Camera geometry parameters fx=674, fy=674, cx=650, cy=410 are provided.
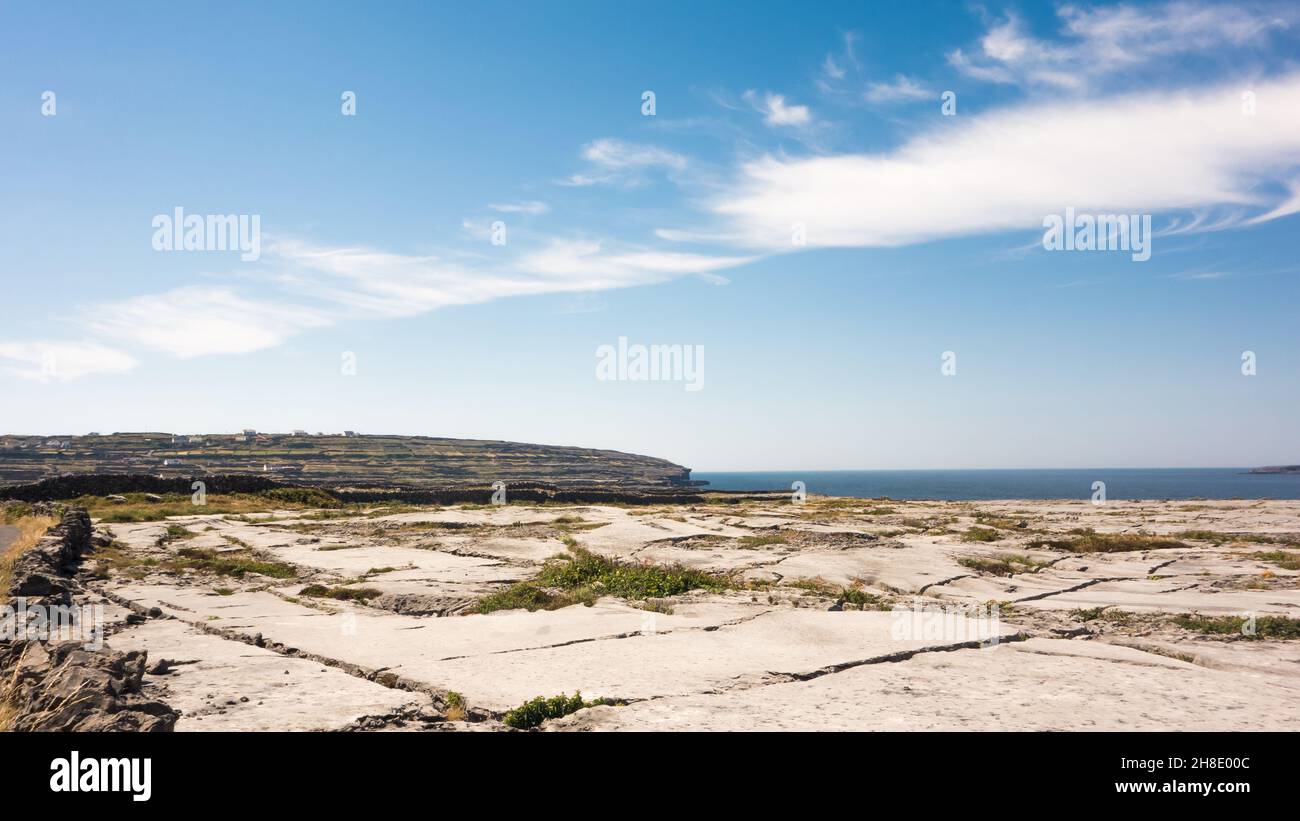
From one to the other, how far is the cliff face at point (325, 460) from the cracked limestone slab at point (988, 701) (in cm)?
7597

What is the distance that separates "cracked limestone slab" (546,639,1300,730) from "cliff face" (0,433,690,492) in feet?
249

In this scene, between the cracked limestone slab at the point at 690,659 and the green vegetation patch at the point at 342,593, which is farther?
the green vegetation patch at the point at 342,593

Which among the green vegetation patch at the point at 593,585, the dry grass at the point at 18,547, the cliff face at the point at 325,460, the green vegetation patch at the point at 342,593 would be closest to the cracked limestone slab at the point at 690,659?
the green vegetation patch at the point at 593,585

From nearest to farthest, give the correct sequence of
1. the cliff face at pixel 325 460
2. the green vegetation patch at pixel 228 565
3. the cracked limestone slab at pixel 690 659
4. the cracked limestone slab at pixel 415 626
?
the cracked limestone slab at pixel 690 659 < the cracked limestone slab at pixel 415 626 < the green vegetation patch at pixel 228 565 < the cliff face at pixel 325 460

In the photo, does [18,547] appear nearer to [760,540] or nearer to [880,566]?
[760,540]

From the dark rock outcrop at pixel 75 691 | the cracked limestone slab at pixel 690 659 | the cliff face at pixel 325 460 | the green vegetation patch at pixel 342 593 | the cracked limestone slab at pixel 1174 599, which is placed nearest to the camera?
the dark rock outcrop at pixel 75 691

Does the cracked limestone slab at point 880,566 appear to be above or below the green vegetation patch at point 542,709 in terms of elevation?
→ below

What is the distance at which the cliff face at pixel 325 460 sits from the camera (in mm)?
93688

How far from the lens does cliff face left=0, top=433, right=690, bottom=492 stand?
93688 mm

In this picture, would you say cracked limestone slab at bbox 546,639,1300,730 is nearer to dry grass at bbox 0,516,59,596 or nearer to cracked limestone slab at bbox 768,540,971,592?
cracked limestone slab at bbox 768,540,971,592

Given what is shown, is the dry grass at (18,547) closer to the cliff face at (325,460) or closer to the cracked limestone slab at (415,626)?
the cracked limestone slab at (415,626)

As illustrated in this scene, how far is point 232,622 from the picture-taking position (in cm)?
849

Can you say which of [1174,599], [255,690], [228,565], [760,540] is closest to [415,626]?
[255,690]
